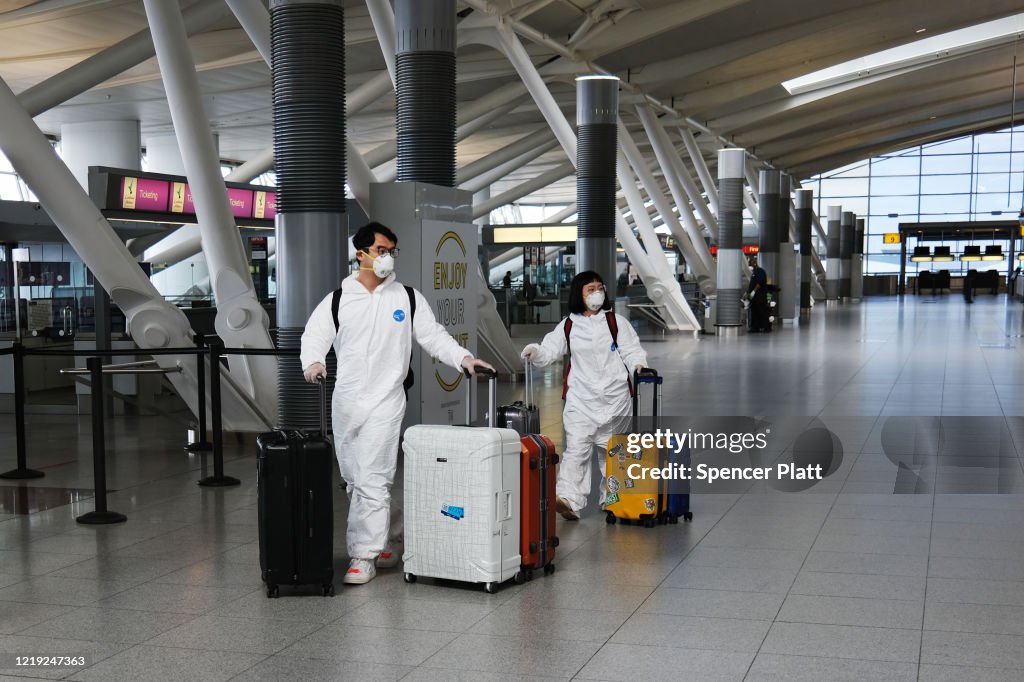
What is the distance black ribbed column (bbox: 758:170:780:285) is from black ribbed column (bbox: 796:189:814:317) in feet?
29.6

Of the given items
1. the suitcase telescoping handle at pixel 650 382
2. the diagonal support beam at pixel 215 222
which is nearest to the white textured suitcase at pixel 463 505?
the suitcase telescoping handle at pixel 650 382

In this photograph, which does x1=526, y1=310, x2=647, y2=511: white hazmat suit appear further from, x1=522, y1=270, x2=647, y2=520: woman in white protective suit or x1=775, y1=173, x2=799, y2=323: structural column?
x1=775, y1=173, x2=799, y2=323: structural column

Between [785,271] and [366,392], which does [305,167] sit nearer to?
[366,392]

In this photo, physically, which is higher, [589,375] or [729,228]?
[729,228]

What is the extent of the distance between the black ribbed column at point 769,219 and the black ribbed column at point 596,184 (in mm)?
19425

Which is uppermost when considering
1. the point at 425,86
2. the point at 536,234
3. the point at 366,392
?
the point at 425,86

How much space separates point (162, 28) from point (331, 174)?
4007 millimetres

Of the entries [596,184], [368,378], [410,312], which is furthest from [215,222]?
[596,184]

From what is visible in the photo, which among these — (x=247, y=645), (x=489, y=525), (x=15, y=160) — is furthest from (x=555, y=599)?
(x=15, y=160)

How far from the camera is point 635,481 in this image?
23.1 feet

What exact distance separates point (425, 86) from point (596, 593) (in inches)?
309

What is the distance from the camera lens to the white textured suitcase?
5.48 metres

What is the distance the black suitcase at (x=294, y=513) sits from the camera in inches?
213

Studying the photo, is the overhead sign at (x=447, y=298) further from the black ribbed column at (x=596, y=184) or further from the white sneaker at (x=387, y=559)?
the black ribbed column at (x=596, y=184)
